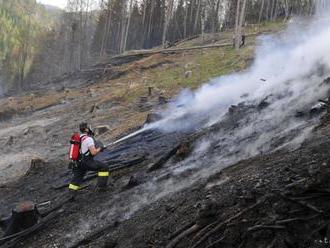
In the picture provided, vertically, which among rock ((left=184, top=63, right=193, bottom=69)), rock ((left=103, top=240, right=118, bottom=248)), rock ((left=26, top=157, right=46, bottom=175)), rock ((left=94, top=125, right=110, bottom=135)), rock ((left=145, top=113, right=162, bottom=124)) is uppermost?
rock ((left=184, top=63, right=193, bottom=69))

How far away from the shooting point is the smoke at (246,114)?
9.09 m

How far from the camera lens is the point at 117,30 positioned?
209ft

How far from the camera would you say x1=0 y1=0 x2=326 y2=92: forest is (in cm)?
5038

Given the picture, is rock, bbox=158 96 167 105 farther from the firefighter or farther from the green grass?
the firefighter

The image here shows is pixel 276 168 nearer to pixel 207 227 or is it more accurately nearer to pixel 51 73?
pixel 207 227

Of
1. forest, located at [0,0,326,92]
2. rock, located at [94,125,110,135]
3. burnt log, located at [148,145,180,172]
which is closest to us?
burnt log, located at [148,145,180,172]

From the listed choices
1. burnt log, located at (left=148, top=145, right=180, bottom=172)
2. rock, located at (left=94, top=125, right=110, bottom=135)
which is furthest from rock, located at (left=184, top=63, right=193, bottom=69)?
burnt log, located at (left=148, top=145, right=180, bottom=172)

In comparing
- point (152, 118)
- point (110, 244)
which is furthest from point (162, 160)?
point (152, 118)

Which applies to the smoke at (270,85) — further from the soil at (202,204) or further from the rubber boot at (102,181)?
the rubber boot at (102,181)

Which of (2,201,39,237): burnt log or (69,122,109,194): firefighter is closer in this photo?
(2,201,39,237): burnt log

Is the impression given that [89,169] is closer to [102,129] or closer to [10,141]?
[102,129]

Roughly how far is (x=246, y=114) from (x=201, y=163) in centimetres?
292

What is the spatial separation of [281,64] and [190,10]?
130 feet

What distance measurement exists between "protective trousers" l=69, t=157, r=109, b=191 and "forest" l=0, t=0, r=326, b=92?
3083cm
